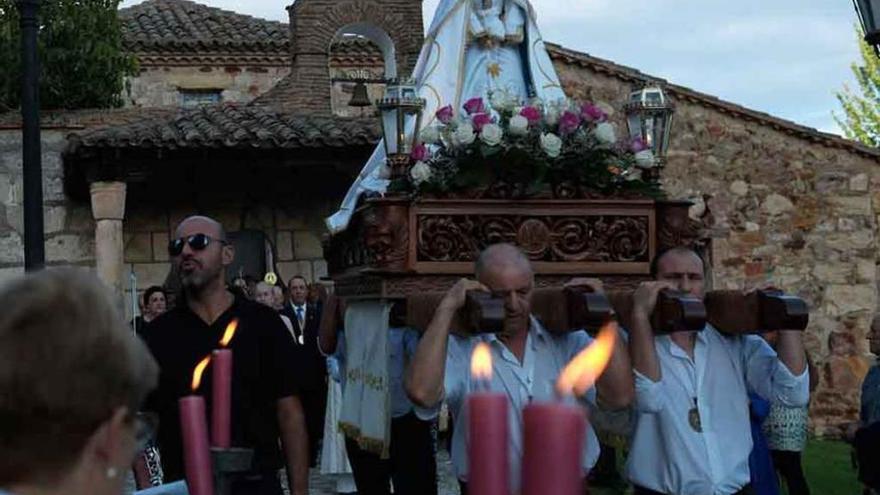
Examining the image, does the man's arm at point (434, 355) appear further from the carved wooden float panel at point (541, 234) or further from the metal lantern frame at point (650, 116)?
the metal lantern frame at point (650, 116)

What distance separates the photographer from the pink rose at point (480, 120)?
6059mm

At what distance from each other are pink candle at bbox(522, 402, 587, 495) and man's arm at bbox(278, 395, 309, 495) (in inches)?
150

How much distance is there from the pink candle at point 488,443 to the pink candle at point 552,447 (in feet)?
0.18

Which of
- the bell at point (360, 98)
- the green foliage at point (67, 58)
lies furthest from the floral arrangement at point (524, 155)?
the green foliage at point (67, 58)

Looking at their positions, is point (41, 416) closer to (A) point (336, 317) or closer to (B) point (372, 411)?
(B) point (372, 411)

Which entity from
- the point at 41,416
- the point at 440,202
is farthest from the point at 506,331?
the point at 41,416

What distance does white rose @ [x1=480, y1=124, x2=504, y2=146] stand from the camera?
5.97 meters

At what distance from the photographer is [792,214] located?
1809 cm

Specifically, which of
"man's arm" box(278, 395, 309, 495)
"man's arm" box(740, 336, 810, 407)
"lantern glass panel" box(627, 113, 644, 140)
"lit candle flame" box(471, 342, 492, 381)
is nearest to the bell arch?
"lantern glass panel" box(627, 113, 644, 140)

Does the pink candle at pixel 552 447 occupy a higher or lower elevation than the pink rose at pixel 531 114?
lower

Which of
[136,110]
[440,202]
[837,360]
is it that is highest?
[136,110]

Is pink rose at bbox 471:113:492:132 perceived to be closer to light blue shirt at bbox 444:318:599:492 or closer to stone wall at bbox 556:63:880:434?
light blue shirt at bbox 444:318:599:492

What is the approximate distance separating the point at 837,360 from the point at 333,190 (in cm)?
606

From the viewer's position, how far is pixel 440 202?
5926 mm
